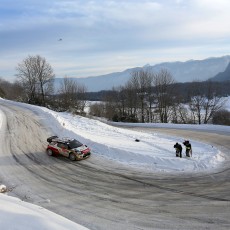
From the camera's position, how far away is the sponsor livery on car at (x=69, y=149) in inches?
861

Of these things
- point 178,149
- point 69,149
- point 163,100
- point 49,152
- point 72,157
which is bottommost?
point 72,157

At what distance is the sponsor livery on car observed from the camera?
71.7ft

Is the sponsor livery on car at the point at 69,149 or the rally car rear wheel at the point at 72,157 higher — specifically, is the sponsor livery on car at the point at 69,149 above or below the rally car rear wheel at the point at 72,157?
above

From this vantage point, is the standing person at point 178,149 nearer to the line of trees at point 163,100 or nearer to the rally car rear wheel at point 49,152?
the rally car rear wheel at point 49,152

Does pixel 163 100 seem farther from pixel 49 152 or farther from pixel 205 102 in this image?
pixel 49 152

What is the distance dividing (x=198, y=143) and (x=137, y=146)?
9.07m

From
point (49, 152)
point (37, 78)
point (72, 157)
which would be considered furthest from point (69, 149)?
point (37, 78)

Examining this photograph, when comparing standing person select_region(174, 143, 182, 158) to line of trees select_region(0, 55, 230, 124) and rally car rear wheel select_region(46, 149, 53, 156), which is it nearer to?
rally car rear wheel select_region(46, 149, 53, 156)

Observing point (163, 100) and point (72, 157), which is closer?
point (72, 157)

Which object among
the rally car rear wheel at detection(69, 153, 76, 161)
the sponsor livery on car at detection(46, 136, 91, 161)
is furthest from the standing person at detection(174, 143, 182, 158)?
the rally car rear wheel at detection(69, 153, 76, 161)

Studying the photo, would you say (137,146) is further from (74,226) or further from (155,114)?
(155,114)

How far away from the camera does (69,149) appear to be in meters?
22.2

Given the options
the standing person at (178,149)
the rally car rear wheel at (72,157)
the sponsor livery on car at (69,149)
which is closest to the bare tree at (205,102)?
the standing person at (178,149)

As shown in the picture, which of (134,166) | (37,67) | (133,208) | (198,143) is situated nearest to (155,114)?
(37,67)
